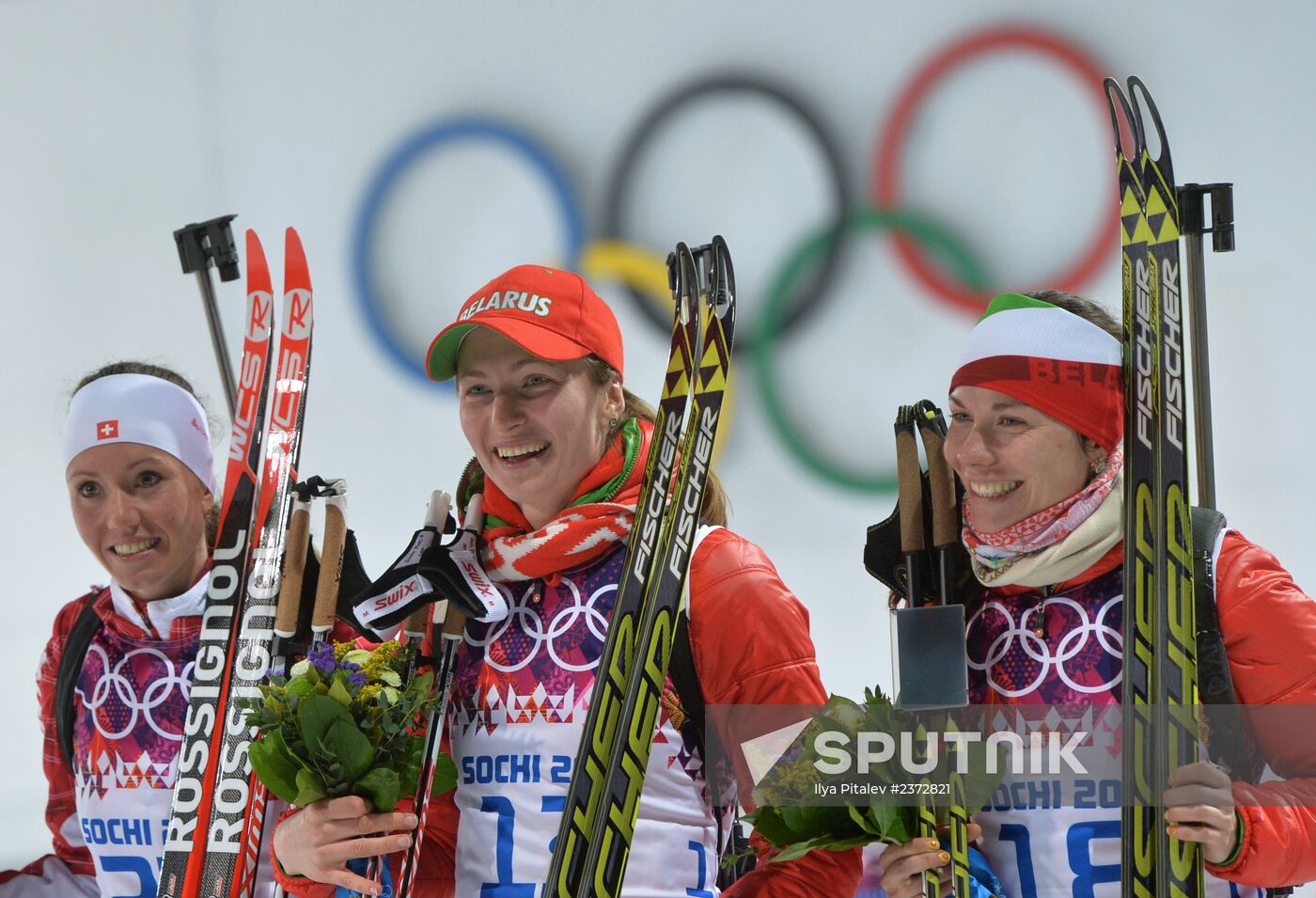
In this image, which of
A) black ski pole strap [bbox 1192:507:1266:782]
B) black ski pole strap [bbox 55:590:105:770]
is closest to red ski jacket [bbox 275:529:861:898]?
black ski pole strap [bbox 1192:507:1266:782]

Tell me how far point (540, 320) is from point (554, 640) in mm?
432

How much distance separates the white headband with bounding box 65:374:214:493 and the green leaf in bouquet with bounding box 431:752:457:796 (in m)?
0.88

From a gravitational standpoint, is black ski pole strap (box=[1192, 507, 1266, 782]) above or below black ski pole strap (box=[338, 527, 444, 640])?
below

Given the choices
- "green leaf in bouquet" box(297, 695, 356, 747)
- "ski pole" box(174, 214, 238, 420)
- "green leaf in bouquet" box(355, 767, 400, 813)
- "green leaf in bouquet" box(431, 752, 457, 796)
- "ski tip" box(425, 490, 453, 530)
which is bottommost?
"green leaf in bouquet" box(355, 767, 400, 813)

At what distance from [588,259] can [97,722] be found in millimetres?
1961

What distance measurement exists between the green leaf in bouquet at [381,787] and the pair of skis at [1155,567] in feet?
2.89

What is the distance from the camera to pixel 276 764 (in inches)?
67.2

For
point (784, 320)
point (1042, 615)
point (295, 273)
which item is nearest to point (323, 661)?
point (1042, 615)

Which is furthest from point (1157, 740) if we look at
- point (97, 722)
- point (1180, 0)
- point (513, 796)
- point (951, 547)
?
point (1180, 0)

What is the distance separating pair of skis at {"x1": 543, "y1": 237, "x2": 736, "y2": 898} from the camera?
165 cm

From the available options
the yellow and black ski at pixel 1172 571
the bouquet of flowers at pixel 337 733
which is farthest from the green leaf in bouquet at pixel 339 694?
the yellow and black ski at pixel 1172 571

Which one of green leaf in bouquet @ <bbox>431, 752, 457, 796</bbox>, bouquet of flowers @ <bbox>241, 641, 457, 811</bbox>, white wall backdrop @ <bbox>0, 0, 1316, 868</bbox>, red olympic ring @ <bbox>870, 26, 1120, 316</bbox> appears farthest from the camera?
red olympic ring @ <bbox>870, 26, 1120, 316</bbox>

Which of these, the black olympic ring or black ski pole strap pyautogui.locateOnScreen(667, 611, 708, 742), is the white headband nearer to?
black ski pole strap pyautogui.locateOnScreen(667, 611, 708, 742)

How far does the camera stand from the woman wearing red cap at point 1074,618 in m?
1.47
